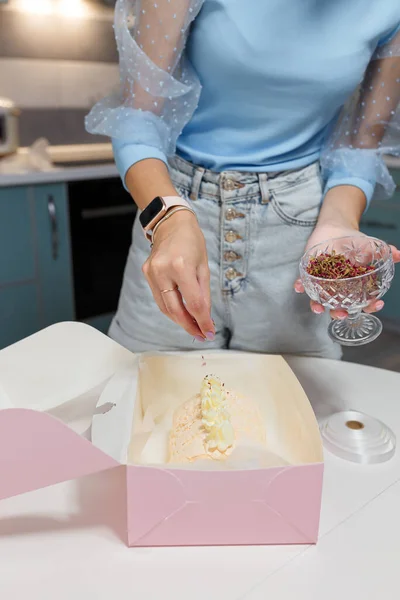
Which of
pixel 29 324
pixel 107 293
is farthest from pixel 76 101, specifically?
pixel 29 324

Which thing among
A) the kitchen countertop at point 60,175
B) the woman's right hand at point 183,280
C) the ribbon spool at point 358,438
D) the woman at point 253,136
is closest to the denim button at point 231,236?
the woman at point 253,136

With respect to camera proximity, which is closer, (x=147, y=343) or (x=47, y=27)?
(x=147, y=343)

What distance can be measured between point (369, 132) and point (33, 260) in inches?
62.8

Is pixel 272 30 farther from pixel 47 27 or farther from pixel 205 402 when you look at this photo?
pixel 47 27

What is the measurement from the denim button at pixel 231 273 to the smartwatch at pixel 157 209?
0.20 m

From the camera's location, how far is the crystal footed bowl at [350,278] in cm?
77

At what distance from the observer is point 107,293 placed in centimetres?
252

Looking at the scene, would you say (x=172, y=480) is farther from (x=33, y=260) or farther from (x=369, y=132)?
(x=33, y=260)

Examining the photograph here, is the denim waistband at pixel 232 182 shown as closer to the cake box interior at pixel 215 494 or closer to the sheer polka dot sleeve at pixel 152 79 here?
the sheer polka dot sleeve at pixel 152 79

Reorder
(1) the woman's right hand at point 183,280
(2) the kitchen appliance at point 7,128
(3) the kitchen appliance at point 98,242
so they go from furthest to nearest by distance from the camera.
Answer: (3) the kitchen appliance at point 98,242
(2) the kitchen appliance at point 7,128
(1) the woman's right hand at point 183,280

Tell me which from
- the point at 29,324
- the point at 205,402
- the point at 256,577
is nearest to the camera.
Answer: the point at 256,577

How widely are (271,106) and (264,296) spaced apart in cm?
31

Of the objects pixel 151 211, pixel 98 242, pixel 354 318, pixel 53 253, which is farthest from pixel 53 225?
pixel 354 318

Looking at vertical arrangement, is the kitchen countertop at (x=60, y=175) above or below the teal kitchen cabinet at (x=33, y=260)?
above
